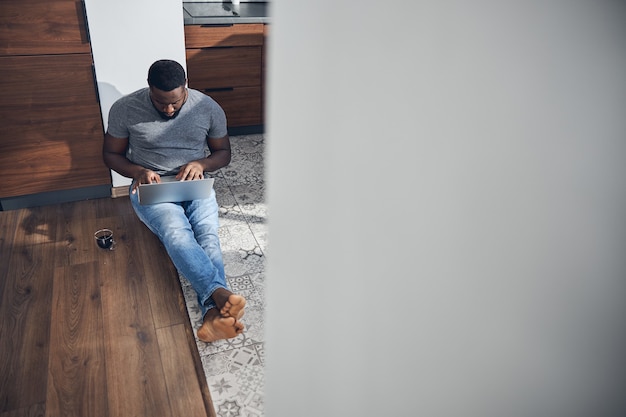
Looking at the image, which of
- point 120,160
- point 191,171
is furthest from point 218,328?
point 120,160

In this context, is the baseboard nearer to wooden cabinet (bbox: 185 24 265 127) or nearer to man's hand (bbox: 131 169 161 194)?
man's hand (bbox: 131 169 161 194)

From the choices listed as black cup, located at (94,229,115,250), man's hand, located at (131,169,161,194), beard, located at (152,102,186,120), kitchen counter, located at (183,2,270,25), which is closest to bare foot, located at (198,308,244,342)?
man's hand, located at (131,169,161,194)

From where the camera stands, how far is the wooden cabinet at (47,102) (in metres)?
2.45

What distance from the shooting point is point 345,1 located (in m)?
0.39

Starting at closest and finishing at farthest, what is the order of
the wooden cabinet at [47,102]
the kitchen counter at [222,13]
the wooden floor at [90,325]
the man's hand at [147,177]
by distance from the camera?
the wooden floor at [90,325]
the man's hand at [147,177]
the wooden cabinet at [47,102]
the kitchen counter at [222,13]

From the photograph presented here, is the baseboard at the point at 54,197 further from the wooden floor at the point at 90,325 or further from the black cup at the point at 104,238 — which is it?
the black cup at the point at 104,238

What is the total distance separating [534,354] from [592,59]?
0.79ft

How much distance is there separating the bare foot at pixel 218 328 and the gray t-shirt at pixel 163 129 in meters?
0.89

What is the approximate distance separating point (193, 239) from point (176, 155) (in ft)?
1.63

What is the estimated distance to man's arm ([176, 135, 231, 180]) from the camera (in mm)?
2381

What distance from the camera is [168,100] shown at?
2.23m

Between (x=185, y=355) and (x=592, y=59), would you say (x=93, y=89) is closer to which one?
(x=185, y=355)

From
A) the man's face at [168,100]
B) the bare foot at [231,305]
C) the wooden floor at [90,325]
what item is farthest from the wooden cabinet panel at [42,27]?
the bare foot at [231,305]

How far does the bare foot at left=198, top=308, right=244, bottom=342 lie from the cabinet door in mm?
1466
